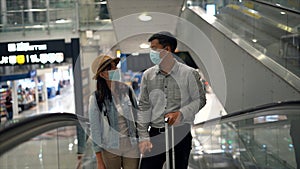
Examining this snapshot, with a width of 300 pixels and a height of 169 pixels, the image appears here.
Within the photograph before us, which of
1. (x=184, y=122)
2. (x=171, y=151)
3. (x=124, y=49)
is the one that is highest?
(x=184, y=122)

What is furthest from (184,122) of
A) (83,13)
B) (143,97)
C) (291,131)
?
(83,13)

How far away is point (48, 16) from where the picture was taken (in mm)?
15203

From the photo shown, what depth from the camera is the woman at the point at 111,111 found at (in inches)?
151

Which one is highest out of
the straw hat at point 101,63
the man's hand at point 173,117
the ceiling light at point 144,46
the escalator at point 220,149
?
the straw hat at point 101,63

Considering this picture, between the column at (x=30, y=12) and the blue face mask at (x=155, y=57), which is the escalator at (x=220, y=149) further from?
the column at (x=30, y=12)

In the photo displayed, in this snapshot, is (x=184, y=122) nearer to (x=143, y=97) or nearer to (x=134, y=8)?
(x=143, y=97)

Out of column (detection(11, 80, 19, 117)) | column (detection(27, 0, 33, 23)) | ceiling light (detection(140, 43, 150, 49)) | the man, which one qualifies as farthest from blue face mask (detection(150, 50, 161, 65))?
column (detection(11, 80, 19, 117))

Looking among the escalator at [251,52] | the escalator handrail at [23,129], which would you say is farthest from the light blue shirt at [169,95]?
the escalator at [251,52]

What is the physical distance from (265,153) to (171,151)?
5.42ft

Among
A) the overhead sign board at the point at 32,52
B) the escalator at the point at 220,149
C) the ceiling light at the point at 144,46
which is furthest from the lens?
the ceiling light at the point at 144,46

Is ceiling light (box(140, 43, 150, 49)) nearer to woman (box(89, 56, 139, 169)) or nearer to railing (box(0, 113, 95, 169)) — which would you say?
railing (box(0, 113, 95, 169))

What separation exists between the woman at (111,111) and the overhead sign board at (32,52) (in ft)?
23.2

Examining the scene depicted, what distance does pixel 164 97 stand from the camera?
3.71m

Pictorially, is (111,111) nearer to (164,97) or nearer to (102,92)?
(102,92)
